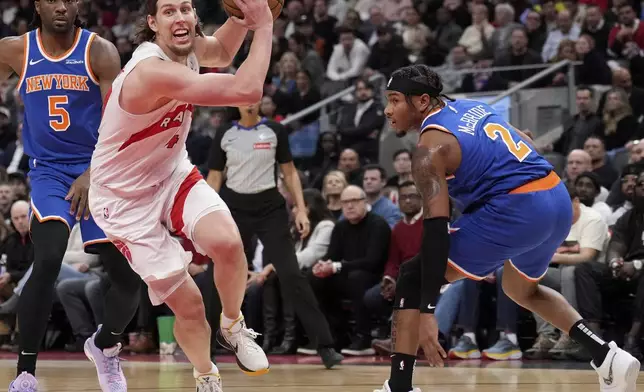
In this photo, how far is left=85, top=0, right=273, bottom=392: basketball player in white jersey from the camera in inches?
193

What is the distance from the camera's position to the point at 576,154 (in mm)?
9828

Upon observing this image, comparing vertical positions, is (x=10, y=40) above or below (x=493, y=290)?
above

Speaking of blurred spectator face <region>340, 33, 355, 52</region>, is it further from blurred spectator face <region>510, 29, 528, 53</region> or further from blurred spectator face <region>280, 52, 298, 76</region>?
blurred spectator face <region>510, 29, 528, 53</region>

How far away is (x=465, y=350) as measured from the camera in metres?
8.77

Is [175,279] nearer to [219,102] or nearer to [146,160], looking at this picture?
[146,160]

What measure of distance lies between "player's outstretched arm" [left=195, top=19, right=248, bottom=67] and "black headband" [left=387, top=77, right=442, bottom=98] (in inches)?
34.7

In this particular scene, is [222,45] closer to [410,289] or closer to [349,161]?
[410,289]

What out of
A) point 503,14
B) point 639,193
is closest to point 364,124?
point 503,14

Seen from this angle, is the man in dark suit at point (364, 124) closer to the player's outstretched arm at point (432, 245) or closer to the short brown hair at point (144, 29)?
the short brown hair at point (144, 29)

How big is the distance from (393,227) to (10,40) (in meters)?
4.46

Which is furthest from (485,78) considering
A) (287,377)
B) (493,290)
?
(287,377)

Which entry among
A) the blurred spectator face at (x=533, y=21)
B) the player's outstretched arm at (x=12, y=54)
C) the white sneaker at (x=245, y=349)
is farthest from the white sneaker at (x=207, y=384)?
the blurred spectator face at (x=533, y=21)

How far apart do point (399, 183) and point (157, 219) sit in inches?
235

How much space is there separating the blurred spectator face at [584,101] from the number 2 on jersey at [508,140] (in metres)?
6.51
